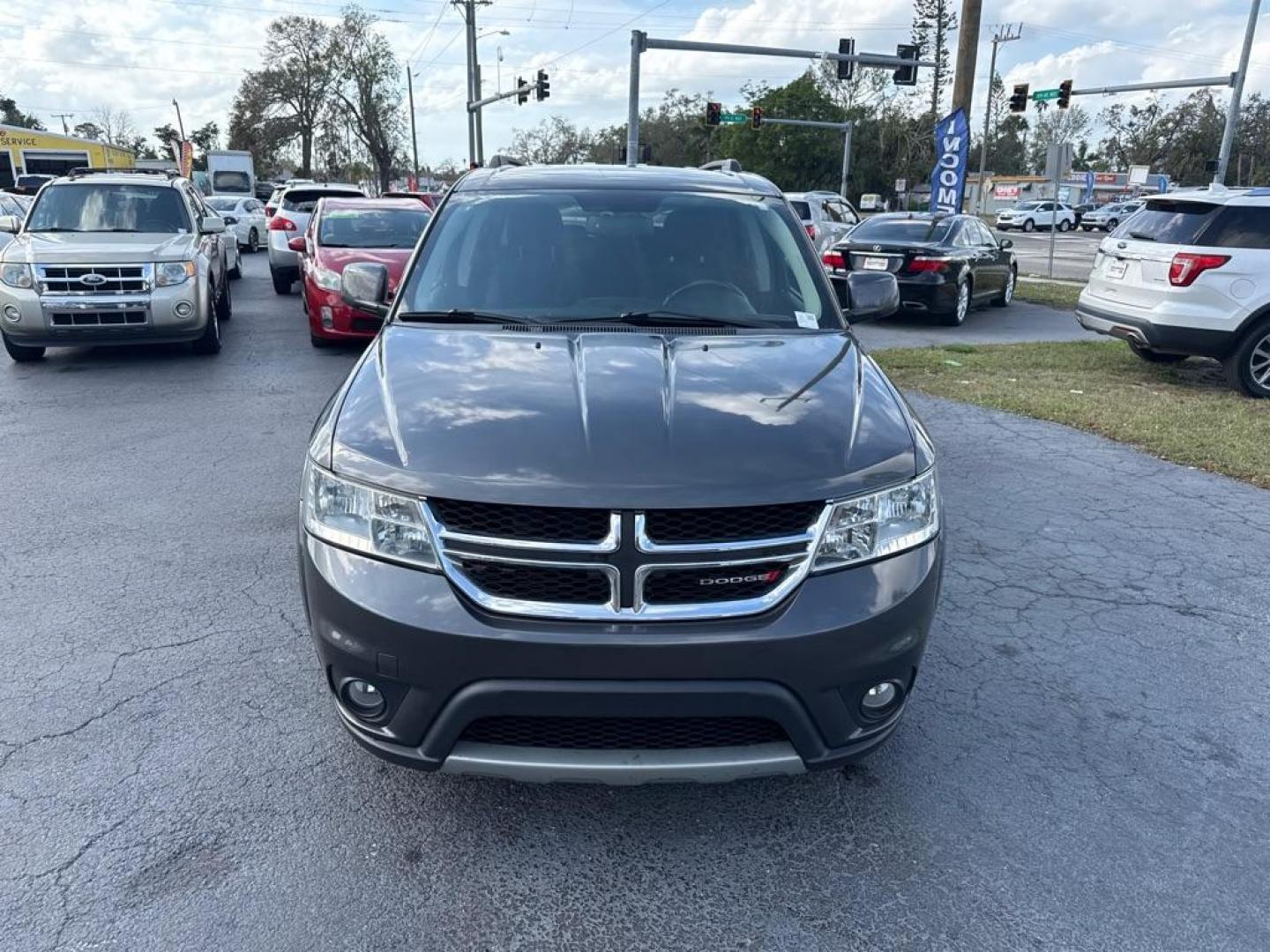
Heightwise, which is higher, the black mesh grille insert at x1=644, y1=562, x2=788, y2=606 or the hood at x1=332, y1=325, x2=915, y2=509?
the hood at x1=332, y1=325, x2=915, y2=509

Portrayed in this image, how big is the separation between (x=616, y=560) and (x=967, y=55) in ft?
64.9

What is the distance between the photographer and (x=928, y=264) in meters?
12.8

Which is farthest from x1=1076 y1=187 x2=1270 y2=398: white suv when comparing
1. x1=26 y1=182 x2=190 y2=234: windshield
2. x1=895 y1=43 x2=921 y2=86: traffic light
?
x1=895 y1=43 x2=921 y2=86: traffic light

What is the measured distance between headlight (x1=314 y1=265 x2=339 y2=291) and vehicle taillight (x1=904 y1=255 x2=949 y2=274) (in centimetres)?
767

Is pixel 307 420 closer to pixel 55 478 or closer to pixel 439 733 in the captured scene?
pixel 55 478

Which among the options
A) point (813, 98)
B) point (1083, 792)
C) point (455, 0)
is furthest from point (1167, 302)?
point (813, 98)

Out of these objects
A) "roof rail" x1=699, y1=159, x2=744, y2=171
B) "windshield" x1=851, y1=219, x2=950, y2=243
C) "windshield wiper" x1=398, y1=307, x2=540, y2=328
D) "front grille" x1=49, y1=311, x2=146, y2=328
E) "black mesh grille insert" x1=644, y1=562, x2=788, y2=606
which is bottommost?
"front grille" x1=49, y1=311, x2=146, y2=328

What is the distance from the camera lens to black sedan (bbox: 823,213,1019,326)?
12.9m

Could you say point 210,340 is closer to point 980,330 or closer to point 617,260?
point 617,260

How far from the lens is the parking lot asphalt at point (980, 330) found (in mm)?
12305

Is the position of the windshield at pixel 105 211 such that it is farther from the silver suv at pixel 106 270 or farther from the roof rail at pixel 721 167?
the roof rail at pixel 721 167

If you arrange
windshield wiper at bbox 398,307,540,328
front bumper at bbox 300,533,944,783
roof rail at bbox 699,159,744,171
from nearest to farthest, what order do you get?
1. front bumper at bbox 300,533,944,783
2. windshield wiper at bbox 398,307,540,328
3. roof rail at bbox 699,159,744,171

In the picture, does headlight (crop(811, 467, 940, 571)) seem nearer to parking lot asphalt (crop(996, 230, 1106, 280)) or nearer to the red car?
the red car

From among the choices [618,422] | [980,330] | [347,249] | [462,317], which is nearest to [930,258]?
[980,330]
